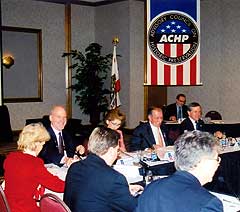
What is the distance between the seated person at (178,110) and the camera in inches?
343

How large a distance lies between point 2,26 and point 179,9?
5478mm

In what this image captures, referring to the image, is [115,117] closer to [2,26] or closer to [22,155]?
[22,155]

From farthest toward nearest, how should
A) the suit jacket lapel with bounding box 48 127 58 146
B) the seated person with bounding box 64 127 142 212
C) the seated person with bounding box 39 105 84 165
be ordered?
the suit jacket lapel with bounding box 48 127 58 146, the seated person with bounding box 39 105 84 165, the seated person with bounding box 64 127 142 212

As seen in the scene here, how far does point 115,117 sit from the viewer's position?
4.65 m

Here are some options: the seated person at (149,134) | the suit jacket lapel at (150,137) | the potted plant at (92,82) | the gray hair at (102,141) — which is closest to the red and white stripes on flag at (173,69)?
the seated person at (149,134)

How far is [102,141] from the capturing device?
2.73 m

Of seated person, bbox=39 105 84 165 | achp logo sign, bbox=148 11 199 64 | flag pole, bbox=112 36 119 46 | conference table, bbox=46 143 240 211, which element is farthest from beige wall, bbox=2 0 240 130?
seated person, bbox=39 105 84 165

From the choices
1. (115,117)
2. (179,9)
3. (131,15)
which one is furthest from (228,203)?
(131,15)

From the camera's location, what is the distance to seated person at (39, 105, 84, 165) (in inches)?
171

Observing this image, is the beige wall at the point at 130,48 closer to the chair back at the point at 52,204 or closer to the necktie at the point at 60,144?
the necktie at the point at 60,144

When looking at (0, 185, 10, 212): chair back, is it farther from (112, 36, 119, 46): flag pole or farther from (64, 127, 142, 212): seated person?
(112, 36, 119, 46): flag pole

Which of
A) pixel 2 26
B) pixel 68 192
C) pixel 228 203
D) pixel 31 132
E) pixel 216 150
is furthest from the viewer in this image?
pixel 2 26

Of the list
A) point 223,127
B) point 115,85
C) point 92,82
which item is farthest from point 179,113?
point 92,82

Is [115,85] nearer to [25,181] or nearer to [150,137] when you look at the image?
[150,137]
